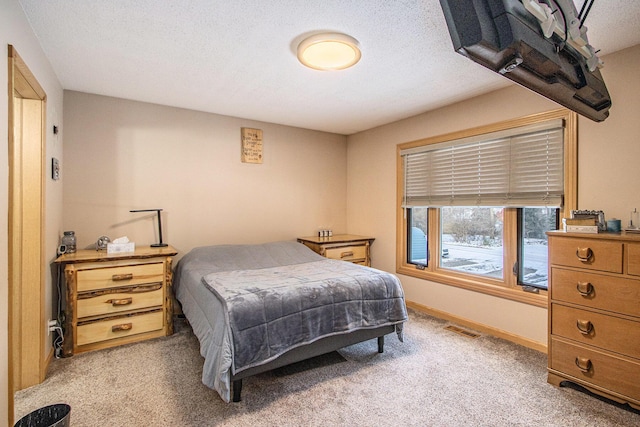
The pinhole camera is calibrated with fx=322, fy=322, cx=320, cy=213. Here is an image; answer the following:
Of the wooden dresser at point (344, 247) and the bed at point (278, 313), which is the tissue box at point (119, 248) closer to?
the bed at point (278, 313)

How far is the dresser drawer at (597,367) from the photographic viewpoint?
1908 mm

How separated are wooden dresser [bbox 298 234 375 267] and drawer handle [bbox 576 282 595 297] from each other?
2482mm

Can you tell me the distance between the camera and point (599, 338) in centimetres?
203

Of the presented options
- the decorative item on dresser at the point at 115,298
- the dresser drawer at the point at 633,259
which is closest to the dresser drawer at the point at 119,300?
the decorative item on dresser at the point at 115,298

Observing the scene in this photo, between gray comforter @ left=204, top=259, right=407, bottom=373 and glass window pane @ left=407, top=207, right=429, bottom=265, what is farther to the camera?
glass window pane @ left=407, top=207, right=429, bottom=265

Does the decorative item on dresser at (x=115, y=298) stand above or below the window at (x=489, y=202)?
below

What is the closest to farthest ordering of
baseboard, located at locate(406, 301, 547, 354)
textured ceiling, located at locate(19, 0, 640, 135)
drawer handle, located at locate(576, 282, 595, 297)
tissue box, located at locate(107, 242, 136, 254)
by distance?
textured ceiling, located at locate(19, 0, 640, 135)
drawer handle, located at locate(576, 282, 595, 297)
baseboard, located at locate(406, 301, 547, 354)
tissue box, located at locate(107, 242, 136, 254)

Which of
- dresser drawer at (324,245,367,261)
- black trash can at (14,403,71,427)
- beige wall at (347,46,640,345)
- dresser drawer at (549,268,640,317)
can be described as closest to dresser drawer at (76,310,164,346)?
black trash can at (14,403,71,427)

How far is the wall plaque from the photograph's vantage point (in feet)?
13.2

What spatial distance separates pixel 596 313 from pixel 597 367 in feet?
1.12

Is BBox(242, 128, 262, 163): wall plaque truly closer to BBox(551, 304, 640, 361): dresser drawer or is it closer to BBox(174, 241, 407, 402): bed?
BBox(174, 241, 407, 402): bed

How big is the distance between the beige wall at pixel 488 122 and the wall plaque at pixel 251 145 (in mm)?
1456

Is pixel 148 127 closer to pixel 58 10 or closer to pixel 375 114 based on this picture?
pixel 58 10

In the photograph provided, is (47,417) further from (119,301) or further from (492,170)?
(492,170)
